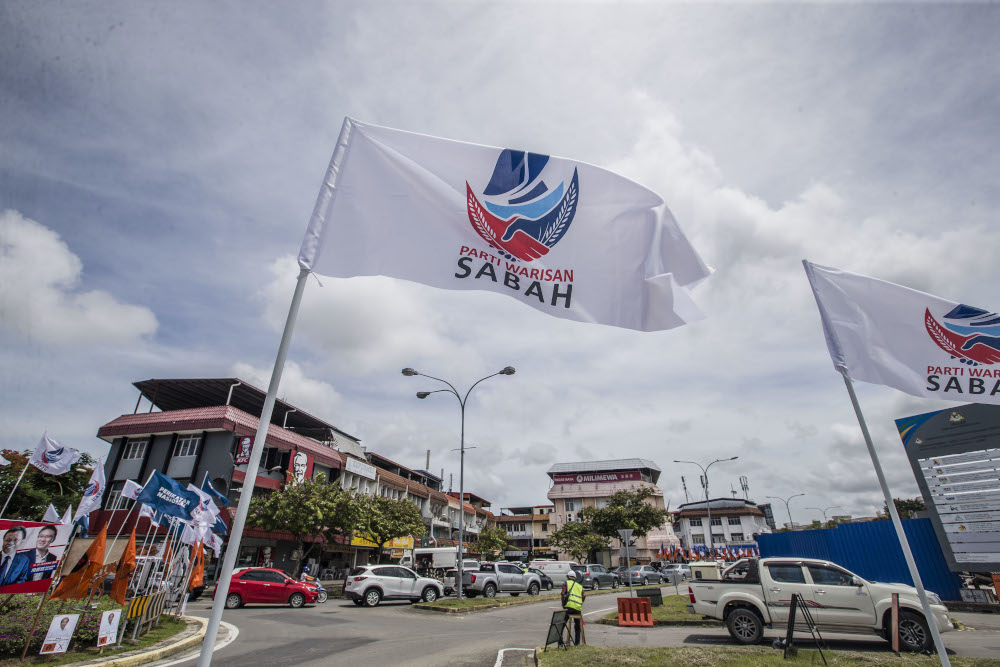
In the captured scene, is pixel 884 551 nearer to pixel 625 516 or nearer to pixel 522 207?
pixel 522 207

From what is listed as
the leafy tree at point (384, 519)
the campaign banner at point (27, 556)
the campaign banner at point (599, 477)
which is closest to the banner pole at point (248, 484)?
the campaign banner at point (27, 556)

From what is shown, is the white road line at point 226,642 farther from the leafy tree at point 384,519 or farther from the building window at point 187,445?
the building window at point 187,445

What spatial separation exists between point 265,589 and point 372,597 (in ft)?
13.8

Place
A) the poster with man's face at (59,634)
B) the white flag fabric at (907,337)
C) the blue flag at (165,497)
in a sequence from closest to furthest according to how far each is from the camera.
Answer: the white flag fabric at (907,337) → the poster with man's face at (59,634) → the blue flag at (165,497)

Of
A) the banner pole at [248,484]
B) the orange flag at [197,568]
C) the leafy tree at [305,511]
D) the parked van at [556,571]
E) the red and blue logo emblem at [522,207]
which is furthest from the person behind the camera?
the parked van at [556,571]

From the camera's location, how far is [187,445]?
3650cm

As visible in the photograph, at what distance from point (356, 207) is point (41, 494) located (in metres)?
50.2

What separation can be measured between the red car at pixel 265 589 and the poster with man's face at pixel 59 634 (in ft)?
39.8

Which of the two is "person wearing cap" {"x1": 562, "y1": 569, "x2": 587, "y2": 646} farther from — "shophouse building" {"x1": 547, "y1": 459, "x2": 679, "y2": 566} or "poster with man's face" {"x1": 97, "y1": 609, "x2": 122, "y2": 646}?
"shophouse building" {"x1": 547, "y1": 459, "x2": 679, "y2": 566}

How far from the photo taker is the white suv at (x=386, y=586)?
69.0 feet

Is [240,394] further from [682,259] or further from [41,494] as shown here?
[682,259]

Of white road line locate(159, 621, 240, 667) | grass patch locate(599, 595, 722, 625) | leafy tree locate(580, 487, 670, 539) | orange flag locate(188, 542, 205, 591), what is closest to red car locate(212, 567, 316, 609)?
orange flag locate(188, 542, 205, 591)

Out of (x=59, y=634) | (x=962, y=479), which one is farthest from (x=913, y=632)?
(x=59, y=634)

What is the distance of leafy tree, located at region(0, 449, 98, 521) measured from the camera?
39.2m
